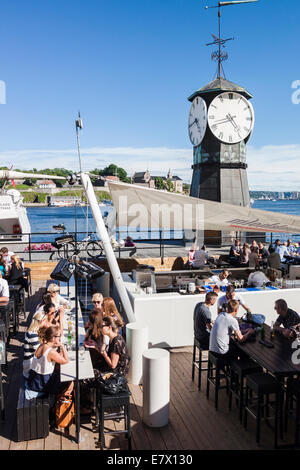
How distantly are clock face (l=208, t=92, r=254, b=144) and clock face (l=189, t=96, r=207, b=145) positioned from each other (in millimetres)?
318

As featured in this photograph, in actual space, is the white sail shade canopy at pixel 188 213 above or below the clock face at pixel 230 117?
below

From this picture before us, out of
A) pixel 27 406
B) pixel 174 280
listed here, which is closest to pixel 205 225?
pixel 174 280

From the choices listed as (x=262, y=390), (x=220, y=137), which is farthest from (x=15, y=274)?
(x=220, y=137)

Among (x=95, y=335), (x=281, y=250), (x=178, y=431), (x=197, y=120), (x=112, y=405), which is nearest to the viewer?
(x=112, y=405)

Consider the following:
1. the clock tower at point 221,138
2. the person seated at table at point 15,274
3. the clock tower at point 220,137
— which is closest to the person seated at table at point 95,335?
the person seated at table at point 15,274

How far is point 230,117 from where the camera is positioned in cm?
1680

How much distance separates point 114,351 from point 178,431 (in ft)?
3.97

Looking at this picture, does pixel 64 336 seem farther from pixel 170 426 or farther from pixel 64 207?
pixel 64 207

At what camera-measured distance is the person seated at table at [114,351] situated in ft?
16.3

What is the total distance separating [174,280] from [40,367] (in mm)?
4863

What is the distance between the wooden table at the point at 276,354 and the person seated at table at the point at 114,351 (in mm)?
1534

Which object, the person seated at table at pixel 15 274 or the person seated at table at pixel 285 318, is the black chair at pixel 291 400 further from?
the person seated at table at pixel 15 274

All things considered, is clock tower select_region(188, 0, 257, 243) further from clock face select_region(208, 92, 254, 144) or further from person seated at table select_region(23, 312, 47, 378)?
person seated at table select_region(23, 312, 47, 378)

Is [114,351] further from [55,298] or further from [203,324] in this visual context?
[55,298]
